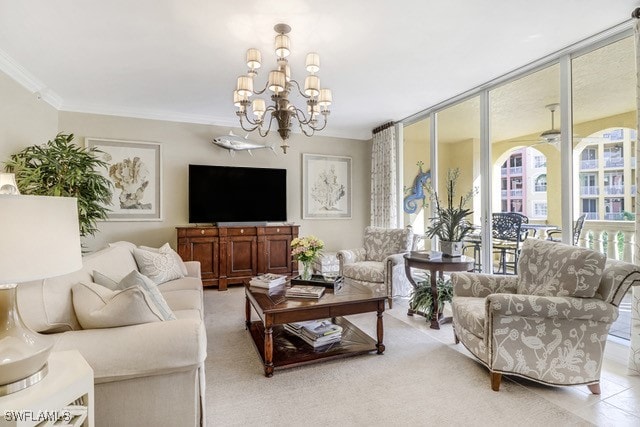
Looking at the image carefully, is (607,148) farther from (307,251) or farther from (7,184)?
(7,184)

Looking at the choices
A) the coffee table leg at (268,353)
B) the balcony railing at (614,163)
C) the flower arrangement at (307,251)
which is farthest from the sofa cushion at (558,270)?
the coffee table leg at (268,353)

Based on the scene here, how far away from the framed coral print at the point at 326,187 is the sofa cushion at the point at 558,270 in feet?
11.4

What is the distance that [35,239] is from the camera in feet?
3.51

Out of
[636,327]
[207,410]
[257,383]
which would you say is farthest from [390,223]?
[207,410]

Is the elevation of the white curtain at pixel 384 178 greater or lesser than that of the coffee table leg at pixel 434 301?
greater

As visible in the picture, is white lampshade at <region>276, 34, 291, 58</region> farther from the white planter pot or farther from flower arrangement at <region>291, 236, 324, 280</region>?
the white planter pot

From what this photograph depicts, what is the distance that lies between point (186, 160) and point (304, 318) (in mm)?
3570

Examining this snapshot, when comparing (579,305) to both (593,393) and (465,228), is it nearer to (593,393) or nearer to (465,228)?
(593,393)

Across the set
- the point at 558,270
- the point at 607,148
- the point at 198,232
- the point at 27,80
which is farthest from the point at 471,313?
the point at 27,80

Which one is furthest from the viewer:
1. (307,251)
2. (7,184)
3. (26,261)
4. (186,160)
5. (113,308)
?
(186,160)

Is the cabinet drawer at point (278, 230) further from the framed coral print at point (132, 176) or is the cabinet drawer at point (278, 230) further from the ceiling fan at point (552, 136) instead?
the ceiling fan at point (552, 136)

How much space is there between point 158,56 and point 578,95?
3.94 metres

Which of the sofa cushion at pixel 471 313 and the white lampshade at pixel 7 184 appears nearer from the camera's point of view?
the white lampshade at pixel 7 184

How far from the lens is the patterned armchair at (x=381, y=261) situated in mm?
3826
